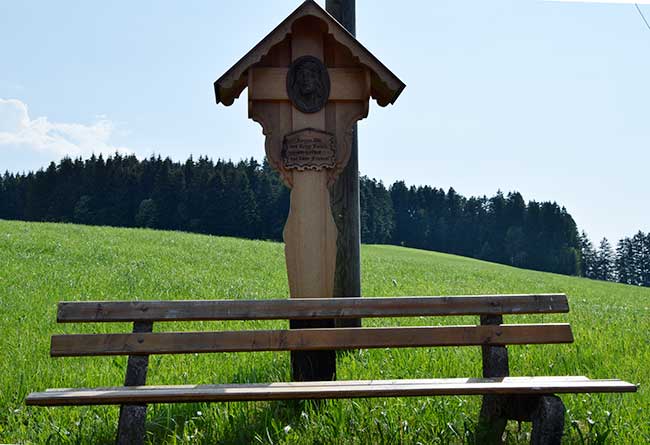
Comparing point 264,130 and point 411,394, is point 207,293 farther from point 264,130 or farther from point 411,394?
point 411,394

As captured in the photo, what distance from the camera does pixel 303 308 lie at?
14.3ft

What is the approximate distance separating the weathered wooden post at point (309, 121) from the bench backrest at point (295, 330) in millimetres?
950

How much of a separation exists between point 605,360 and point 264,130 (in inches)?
165

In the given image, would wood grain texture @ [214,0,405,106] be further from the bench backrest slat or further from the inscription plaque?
the bench backrest slat

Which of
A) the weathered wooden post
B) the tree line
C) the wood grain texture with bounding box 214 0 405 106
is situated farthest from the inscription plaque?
the tree line

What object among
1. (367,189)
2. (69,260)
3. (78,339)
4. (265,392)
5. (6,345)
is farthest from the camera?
(367,189)

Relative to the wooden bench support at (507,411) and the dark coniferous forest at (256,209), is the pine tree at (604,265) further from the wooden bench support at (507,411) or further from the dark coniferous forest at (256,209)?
the wooden bench support at (507,411)

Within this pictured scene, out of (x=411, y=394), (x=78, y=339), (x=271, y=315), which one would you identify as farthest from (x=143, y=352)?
(x=411, y=394)

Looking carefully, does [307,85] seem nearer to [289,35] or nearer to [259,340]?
[289,35]

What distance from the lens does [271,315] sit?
430 centimetres

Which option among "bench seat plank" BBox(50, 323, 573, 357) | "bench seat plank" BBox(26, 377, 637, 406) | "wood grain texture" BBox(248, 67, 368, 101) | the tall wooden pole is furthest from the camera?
the tall wooden pole

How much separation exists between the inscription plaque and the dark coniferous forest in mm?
54573

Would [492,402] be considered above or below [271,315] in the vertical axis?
below

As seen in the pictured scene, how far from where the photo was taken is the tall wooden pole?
21.7 ft
